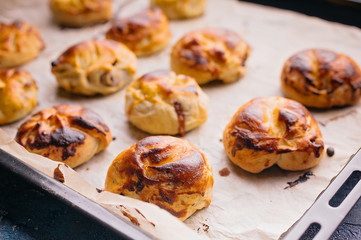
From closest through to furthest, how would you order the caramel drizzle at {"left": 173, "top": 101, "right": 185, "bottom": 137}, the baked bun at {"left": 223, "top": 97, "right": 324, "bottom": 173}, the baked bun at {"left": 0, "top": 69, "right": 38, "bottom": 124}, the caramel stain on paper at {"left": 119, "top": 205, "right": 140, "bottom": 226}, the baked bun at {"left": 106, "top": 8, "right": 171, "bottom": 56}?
the caramel stain on paper at {"left": 119, "top": 205, "right": 140, "bottom": 226} → the baked bun at {"left": 223, "top": 97, "right": 324, "bottom": 173} → the caramel drizzle at {"left": 173, "top": 101, "right": 185, "bottom": 137} → the baked bun at {"left": 0, "top": 69, "right": 38, "bottom": 124} → the baked bun at {"left": 106, "top": 8, "right": 171, "bottom": 56}

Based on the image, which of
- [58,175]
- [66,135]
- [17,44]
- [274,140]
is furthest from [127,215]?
[17,44]

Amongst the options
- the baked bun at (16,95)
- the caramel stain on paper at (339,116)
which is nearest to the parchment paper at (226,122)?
the caramel stain on paper at (339,116)

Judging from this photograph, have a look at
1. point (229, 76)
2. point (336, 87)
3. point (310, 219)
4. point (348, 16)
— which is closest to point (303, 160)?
point (310, 219)

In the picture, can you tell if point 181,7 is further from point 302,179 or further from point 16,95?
point 302,179

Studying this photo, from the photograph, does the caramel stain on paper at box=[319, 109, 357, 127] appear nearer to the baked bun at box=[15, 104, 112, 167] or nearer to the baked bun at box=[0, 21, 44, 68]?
the baked bun at box=[15, 104, 112, 167]

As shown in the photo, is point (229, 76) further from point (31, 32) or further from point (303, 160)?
point (31, 32)

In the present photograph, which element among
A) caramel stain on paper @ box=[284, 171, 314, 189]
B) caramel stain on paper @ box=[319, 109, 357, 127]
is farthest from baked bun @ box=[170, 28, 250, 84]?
caramel stain on paper @ box=[284, 171, 314, 189]
